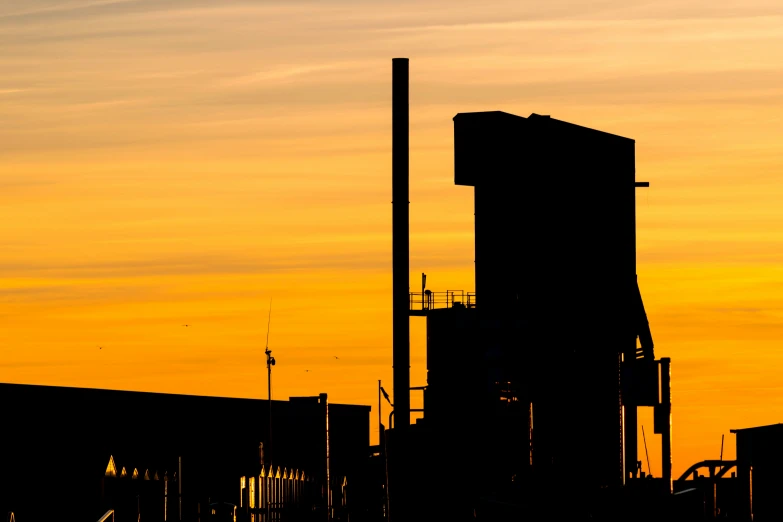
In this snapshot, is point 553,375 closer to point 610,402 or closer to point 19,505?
point 610,402

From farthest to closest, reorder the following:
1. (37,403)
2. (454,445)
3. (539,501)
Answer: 1. (454,445)
2. (37,403)
3. (539,501)

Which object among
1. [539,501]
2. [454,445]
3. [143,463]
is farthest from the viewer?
[454,445]

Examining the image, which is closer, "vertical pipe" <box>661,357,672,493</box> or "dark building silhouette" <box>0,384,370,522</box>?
"dark building silhouette" <box>0,384,370,522</box>

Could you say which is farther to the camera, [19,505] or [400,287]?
[400,287]

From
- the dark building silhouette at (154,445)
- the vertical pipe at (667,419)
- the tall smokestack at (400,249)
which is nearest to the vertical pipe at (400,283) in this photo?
Answer: the tall smokestack at (400,249)

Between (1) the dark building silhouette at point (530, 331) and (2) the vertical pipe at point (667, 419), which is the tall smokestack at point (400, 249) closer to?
(1) the dark building silhouette at point (530, 331)

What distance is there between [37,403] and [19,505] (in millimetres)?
9218

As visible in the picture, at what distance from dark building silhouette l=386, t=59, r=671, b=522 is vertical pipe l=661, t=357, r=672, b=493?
0.26ft

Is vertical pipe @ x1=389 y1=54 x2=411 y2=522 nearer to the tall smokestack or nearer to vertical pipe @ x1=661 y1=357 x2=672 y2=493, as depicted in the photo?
the tall smokestack

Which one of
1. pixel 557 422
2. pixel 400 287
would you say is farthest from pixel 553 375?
pixel 400 287

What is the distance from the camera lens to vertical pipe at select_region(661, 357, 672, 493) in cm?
5875

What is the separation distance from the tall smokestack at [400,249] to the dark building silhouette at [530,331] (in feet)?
0.20

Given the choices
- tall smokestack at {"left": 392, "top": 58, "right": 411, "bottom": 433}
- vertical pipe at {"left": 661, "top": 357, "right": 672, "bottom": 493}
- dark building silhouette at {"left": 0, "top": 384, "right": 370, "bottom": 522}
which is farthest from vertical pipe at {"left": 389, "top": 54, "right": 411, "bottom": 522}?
vertical pipe at {"left": 661, "top": 357, "right": 672, "bottom": 493}

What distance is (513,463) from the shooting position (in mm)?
59812
